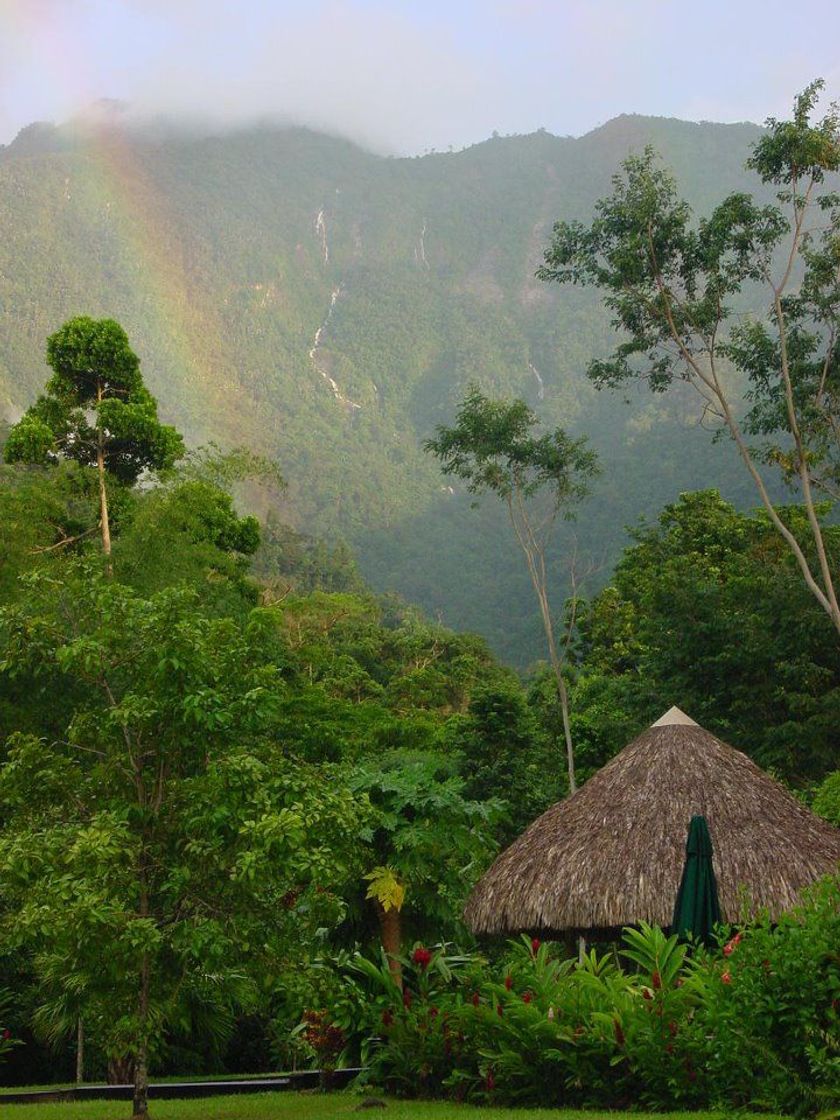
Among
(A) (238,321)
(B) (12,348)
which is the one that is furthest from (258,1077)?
(A) (238,321)

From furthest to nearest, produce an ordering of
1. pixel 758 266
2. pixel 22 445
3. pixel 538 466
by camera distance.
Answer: pixel 538 466 → pixel 22 445 → pixel 758 266

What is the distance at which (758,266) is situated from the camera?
21.0 metres

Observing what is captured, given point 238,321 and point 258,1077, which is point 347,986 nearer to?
point 258,1077

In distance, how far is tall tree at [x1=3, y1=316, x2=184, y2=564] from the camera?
24859mm

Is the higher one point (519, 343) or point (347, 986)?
point (519, 343)

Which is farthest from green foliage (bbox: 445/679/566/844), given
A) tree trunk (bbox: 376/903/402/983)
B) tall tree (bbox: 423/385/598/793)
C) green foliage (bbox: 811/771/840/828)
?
tree trunk (bbox: 376/903/402/983)

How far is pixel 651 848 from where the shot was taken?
468 inches

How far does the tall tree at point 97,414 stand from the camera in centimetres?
2486

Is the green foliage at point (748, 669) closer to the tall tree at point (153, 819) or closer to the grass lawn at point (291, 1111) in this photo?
the grass lawn at point (291, 1111)

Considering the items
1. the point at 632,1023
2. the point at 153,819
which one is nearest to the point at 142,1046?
the point at 153,819

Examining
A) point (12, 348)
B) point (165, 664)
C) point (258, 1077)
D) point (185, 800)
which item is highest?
point (12, 348)

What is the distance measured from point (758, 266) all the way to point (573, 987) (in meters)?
15.1

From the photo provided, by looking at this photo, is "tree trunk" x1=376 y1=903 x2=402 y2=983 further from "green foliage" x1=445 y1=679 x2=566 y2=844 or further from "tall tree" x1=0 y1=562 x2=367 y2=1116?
"green foliage" x1=445 y1=679 x2=566 y2=844

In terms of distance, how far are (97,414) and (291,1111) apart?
17.5m
